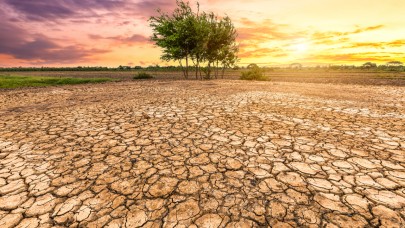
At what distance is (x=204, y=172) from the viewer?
2.92 meters

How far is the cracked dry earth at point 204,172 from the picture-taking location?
2107 mm

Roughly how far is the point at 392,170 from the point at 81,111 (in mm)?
7558

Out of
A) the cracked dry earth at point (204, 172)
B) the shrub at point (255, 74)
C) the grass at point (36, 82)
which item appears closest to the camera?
the cracked dry earth at point (204, 172)

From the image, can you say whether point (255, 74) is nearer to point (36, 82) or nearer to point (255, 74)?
point (255, 74)

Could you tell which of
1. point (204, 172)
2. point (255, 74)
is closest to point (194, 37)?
point (255, 74)

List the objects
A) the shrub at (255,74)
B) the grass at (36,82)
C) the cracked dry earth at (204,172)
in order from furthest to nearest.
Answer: the shrub at (255,74) → the grass at (36,82) → the cracked dry earth at (204,172)

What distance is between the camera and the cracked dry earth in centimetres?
211

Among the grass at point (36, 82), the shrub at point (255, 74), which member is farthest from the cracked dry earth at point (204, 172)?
the shrub at point (255, 74)

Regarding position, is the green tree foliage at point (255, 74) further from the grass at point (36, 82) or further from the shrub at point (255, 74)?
the grass at point (36, 82)

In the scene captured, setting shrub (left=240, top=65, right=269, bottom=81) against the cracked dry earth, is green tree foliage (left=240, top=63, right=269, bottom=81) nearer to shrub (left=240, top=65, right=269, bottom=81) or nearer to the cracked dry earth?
shrub (left=240, top=65, right=269, bottom=81)

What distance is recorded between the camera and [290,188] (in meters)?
2.52

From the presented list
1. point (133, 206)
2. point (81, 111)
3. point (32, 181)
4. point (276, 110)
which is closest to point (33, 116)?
point (81, 111)

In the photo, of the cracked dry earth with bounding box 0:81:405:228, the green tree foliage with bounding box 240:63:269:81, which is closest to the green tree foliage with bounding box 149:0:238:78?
the green tree foliage with bounding box 240:63:269:81

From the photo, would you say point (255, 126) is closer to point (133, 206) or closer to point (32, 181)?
point (133, 206)
